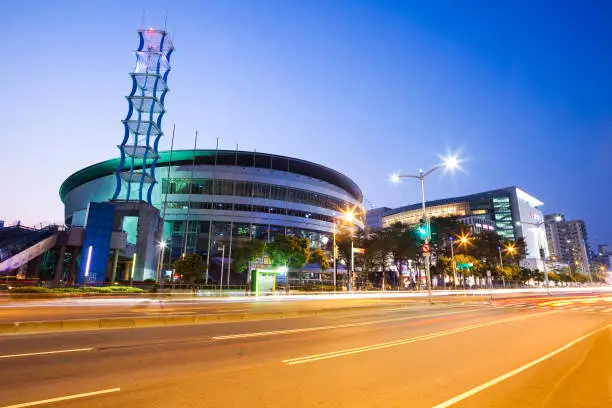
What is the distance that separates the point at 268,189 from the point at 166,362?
67831mm

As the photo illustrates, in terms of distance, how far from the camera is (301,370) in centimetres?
679

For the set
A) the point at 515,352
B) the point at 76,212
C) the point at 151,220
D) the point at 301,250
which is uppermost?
the point at 76,212

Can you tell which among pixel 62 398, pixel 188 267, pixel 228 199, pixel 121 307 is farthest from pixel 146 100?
pixel 62 398

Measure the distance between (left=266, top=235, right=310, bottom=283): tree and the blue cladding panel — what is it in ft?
66.2

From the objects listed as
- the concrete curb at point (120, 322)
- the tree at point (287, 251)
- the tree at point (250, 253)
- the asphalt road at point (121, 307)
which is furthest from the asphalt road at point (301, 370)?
the tree at point (250, 253)

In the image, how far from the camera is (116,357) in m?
7.62

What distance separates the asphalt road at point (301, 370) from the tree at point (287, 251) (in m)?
34.7

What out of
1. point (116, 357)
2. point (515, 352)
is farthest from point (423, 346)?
point (116, 357)

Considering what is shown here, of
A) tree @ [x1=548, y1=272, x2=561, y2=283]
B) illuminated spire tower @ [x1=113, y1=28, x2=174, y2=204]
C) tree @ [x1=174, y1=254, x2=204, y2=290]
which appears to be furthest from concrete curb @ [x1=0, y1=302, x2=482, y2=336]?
tree @ [x1=548, y1=272, x2=561, y2=283]

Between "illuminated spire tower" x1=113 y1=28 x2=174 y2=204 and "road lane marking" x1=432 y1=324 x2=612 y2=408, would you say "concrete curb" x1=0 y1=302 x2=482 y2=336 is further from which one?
"illuminated spire tower" x1=113 y1=28 x2=174 y2=204

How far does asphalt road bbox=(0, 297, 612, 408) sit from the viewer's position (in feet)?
17.0

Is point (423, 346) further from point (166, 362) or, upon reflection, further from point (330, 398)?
point (166, 362)

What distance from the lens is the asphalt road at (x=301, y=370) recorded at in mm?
5180

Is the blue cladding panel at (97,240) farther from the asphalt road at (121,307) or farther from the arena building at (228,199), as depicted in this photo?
the arena building at (228,199)
